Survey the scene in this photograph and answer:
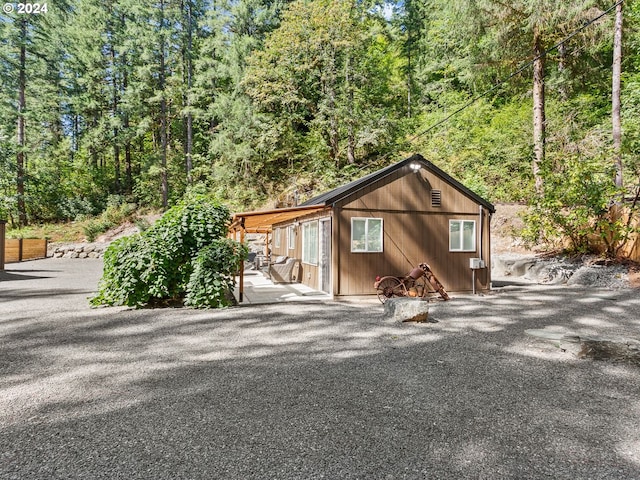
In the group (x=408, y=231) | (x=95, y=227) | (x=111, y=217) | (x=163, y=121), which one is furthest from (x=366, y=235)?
(x=163, y=121)

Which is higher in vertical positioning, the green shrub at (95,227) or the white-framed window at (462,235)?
the green shrub at (95,227)

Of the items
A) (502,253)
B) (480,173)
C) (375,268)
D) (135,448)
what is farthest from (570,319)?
(480,173)

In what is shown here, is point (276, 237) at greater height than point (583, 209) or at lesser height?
lesser

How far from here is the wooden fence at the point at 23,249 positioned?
20000 mm

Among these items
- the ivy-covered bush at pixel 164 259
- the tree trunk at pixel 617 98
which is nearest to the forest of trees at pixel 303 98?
the tree trunk at pixel 617 98

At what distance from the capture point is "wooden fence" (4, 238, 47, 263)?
20000 mm

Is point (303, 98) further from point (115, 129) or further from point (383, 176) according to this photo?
point (115, 129)

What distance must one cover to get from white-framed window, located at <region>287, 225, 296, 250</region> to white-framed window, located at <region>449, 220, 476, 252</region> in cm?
604

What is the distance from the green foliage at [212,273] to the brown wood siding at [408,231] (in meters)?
2.88

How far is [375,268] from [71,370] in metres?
7.12

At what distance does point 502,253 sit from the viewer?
15922 millimetres

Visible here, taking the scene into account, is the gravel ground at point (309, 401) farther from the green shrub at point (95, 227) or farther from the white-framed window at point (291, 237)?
the green shrub at point (95, 227)

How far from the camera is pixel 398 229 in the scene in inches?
399

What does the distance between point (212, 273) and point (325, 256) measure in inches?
134
